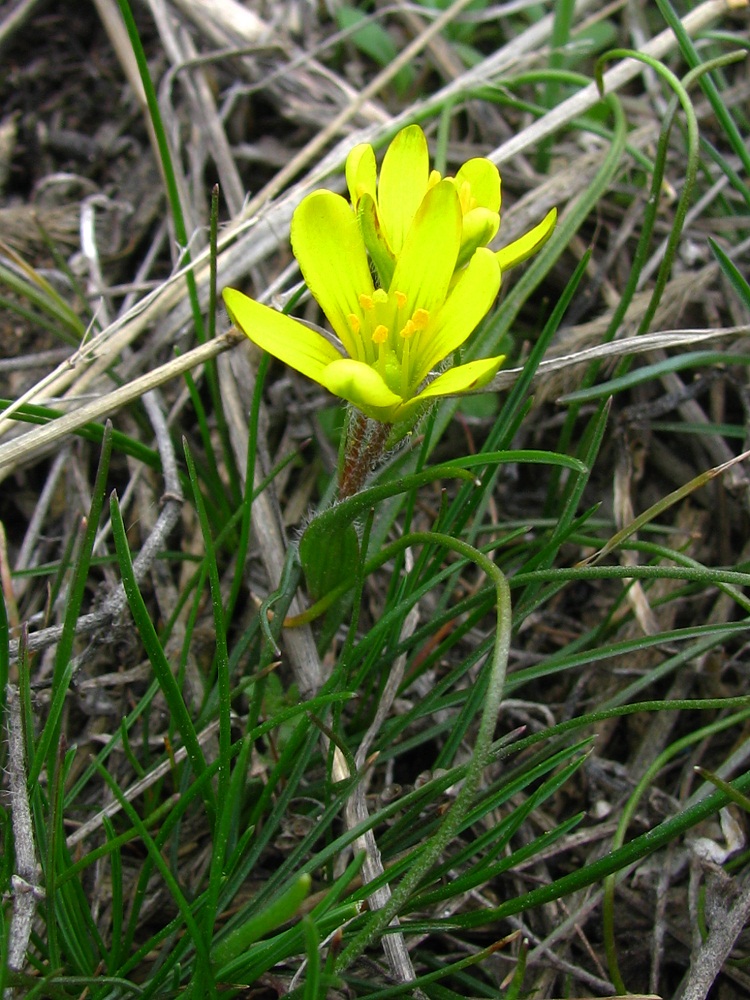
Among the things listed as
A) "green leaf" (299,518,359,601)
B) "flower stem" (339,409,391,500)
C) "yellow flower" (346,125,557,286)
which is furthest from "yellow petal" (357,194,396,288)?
"green leaf" (299,518,359,601)

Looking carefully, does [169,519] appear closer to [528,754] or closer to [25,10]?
[528,754]

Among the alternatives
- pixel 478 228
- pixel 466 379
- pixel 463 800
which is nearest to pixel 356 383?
pixel 466 379

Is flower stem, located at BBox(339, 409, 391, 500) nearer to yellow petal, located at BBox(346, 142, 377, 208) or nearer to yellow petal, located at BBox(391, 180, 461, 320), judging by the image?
yellow petal, located at BBox(391, 180, 461, 320)

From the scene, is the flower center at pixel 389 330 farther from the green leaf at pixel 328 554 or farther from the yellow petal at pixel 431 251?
the green leaf at pixel 328 554

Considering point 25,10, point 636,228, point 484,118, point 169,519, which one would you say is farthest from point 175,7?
point 169,519

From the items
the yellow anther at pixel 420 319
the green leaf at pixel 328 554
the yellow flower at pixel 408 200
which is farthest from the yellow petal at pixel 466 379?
the green leaf at pixel 328 554

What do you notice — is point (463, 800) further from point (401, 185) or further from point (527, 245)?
point (401, 185)

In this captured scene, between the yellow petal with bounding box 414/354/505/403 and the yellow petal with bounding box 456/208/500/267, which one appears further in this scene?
the yellow petal with bounding box 456/208/500/267
